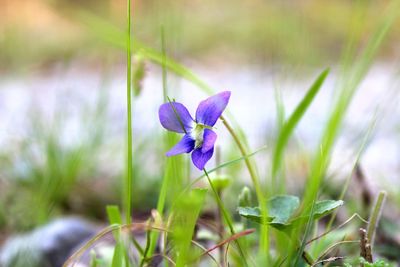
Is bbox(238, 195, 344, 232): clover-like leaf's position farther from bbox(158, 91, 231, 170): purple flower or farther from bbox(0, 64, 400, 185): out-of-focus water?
bbox(0, 64, 400, 185): out-of-focus water

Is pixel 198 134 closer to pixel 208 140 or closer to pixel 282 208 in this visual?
pixel 208 140

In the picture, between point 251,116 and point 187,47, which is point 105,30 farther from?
point 187,47

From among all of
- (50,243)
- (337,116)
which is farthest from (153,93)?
(337,116)

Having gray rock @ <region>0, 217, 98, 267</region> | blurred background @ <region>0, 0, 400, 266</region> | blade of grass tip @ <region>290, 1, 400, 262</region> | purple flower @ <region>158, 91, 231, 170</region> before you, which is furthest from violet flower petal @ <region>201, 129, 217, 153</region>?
gray rock @ <region>0, 217, 98, 267</region>

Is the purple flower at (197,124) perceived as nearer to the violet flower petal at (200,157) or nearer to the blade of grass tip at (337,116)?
the violet flower petal at (200,157)

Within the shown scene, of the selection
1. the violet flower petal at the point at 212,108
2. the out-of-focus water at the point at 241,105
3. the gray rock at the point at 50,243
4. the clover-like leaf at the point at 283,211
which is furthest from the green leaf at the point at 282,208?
the out-of-focus water at the point at 241,105

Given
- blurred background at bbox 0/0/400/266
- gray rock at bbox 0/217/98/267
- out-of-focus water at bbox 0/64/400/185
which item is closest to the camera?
gray rock at bbox 0/217/98/267
